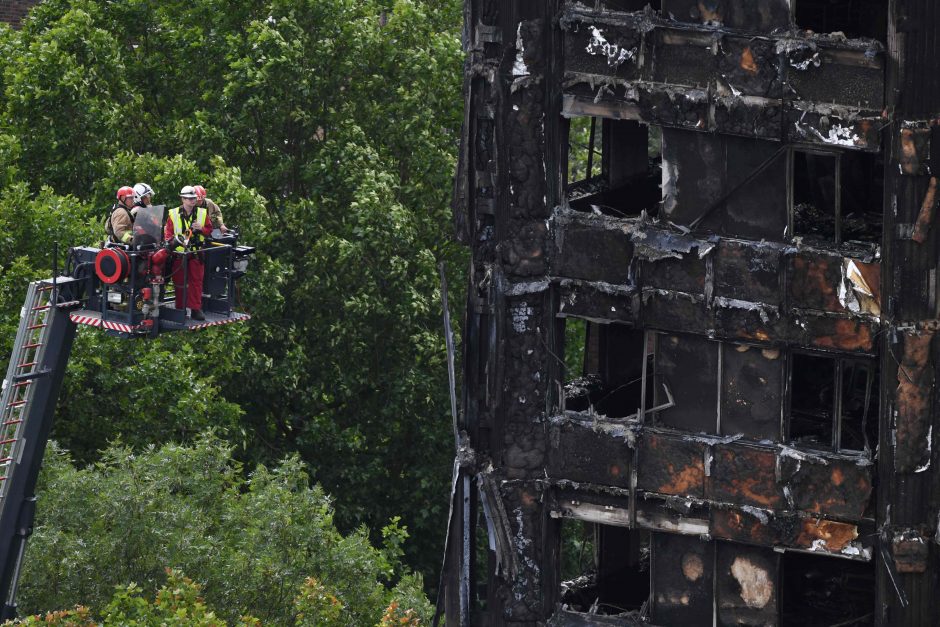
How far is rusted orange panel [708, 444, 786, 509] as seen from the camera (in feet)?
81.1

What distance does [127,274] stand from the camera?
25.4 m

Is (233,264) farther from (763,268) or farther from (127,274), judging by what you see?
(763,268)

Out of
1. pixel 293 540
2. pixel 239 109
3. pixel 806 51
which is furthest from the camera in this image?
pixel 239 109

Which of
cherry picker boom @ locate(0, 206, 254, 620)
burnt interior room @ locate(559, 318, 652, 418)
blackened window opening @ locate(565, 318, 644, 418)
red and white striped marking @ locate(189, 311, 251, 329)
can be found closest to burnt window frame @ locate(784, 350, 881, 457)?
burnt interior room @ locate(559, 318, 652, 418)

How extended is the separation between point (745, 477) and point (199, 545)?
1140cm

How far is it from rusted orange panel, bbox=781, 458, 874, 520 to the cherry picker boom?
28.9ft

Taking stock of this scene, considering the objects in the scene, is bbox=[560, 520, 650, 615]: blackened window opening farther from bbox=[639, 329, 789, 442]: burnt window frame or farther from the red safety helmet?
the red safety helmet

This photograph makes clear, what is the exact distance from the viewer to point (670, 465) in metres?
25.2

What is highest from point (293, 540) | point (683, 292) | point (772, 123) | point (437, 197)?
point (772, 123)

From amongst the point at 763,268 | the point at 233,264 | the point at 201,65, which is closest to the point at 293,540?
the point at 233,264

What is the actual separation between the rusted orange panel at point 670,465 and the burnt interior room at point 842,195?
3.41 m

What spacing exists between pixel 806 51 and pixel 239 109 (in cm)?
2280

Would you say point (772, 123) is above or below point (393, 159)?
above

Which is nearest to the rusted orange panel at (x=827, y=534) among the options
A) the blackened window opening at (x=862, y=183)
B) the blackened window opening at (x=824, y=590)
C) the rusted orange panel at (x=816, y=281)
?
the blackened window opening at (x=824, y=590)
